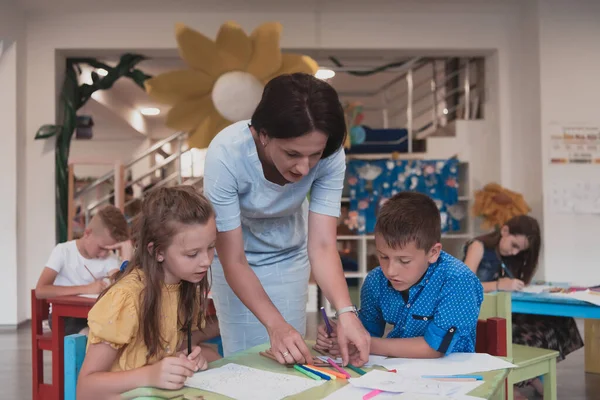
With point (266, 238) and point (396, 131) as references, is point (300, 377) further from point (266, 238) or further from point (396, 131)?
point (396, 131)

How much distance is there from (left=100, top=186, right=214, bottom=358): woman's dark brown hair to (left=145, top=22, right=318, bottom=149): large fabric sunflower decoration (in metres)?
2.57

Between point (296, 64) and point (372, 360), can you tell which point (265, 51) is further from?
point (372, 360)

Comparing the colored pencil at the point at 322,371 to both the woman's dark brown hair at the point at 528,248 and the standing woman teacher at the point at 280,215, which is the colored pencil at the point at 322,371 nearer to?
the standing woman teacher at the point at 280,215

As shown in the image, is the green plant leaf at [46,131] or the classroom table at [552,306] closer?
the classroom table at [552,306]

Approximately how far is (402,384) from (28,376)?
3238mm

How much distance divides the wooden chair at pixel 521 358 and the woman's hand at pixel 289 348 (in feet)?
3.04

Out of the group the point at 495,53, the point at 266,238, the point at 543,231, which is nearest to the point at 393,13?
the point at 495,53

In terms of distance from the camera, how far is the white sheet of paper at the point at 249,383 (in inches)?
45.4

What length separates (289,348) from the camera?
1.37 metres

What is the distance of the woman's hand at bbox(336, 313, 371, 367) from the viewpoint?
1.41 meters

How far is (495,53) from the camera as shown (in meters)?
6.28

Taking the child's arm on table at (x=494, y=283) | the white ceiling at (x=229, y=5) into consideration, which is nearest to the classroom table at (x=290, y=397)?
the child's arm on table at (x=494, y=283)

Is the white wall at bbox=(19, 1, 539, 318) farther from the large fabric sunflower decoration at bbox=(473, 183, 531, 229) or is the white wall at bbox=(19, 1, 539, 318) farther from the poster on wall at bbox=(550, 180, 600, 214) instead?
the large fabric sunflower decoration at bbox=(473, 183, 531, 229)

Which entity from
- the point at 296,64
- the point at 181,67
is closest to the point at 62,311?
the point at 296,64
